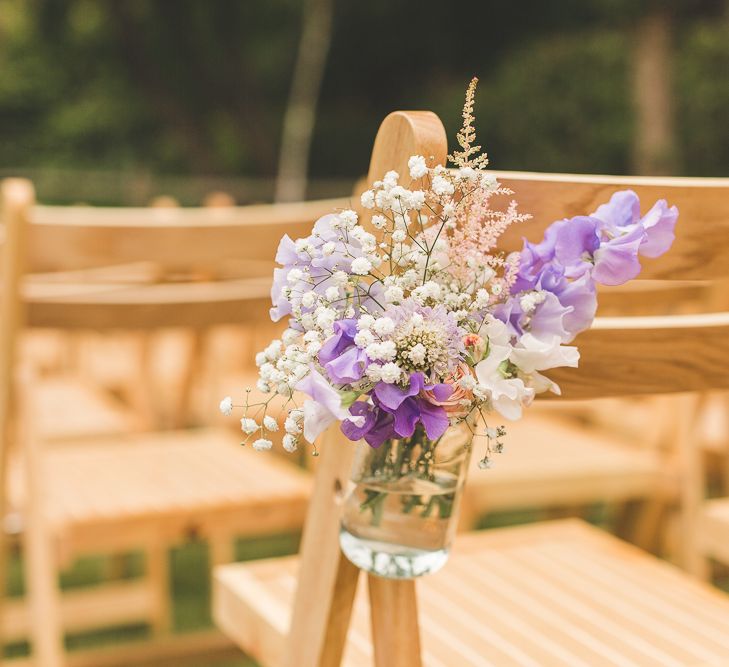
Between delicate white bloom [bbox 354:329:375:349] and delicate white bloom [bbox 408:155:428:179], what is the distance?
0.37ft

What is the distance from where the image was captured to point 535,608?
1183mm

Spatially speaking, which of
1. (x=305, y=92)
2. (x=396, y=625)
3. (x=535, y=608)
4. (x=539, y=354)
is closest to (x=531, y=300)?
(x=539, y=354)

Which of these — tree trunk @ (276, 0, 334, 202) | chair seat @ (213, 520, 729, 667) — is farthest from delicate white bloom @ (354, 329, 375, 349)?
tree trunk @ (276, 0, 334, 202)

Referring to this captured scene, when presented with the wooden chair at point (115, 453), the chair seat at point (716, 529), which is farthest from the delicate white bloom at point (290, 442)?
the chair seat at point (716, 529)

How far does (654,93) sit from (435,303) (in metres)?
7.04

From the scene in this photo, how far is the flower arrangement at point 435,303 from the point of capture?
0.71m

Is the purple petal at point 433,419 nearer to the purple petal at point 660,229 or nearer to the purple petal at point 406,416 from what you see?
the purple petal at point 406,416

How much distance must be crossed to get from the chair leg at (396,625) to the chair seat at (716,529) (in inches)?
35.8

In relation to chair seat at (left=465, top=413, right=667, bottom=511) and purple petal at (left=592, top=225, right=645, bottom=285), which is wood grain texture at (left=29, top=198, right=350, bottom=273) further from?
purple petal at (left=592, top=225, right=645, bottom=285)

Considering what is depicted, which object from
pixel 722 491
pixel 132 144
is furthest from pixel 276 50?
pixel 722 491

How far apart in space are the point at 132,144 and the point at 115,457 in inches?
587

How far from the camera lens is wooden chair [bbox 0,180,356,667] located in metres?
1.74

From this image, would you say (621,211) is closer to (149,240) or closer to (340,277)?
(340,277)

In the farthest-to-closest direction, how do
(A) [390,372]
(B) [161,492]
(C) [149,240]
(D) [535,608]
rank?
(B) [161,492], (C) [149,240], (D) [535,608], (A) [390,372]
